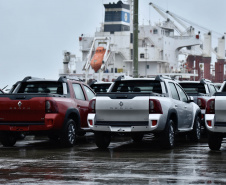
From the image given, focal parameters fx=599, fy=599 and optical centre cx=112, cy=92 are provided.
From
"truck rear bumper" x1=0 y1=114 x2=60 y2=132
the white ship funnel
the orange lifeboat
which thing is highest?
the white ship funnel

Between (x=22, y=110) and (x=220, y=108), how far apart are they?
4.61 meters

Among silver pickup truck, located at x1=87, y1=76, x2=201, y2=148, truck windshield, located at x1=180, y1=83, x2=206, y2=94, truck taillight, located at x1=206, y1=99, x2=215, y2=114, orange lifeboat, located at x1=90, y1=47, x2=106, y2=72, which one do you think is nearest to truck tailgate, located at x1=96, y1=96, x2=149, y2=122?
silver pickup truck, located at x1=87, y1=76, x2=201, y2=148

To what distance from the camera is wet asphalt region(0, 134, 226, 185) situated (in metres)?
8.66

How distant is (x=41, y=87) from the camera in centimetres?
1561

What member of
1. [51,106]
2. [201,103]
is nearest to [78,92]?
[51,106]

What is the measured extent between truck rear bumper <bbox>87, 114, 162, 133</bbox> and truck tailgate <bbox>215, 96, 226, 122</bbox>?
1289 mm

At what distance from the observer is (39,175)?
920 centimetres

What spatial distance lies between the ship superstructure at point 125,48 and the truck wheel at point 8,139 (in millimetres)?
62618

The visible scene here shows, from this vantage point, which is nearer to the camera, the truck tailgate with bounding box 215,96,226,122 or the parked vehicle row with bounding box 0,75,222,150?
the truck tailgate with bounding box 215,96,226,122

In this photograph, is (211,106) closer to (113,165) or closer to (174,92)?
(174,92)

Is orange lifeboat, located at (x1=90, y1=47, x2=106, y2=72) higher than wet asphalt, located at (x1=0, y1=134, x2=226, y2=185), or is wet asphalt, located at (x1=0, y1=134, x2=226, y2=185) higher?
orange lifeboat, located at (x1=90, y1=47, x2=106, y2=72)

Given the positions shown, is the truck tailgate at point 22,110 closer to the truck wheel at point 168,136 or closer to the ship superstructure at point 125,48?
the truck wheel at point 168,136

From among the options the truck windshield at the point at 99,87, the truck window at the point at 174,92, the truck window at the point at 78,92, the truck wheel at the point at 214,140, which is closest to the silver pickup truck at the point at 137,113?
the truck window at the point at 174,92

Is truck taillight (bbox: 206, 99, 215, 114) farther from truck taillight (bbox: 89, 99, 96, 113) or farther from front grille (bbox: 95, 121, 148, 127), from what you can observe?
truck taillight (bbox: 89, 99, 96, 113)
